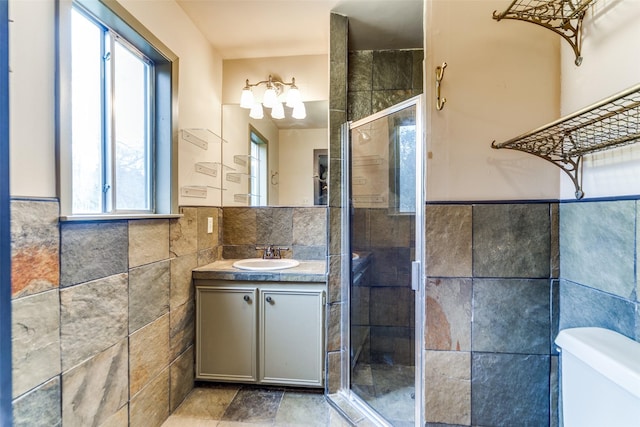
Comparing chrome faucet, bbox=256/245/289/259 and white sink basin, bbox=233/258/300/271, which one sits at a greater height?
chrome faucet, bbox=256/245/289/259

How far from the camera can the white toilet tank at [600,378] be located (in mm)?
660

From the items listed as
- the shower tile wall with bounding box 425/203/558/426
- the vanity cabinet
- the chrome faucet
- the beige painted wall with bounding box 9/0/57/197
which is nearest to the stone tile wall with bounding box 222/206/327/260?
the chrome faucet

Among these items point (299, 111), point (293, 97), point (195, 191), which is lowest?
point (195, 191)

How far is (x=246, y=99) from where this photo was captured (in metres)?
2.25

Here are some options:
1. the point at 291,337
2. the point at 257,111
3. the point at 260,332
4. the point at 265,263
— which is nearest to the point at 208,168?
the point at 257,111

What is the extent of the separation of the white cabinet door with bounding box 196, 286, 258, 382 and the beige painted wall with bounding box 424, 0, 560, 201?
4.72 feet

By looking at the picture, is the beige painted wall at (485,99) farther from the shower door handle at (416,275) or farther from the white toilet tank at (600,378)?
the white toilet tank at (600,378)

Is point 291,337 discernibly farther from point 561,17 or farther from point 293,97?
point 561,17

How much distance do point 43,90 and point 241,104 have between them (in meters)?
1.45

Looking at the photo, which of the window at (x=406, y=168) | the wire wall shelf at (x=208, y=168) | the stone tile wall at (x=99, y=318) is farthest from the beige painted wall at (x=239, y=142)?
the window at (x=406, y=168)

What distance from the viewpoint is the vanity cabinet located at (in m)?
1.82

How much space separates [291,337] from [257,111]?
6.03ft

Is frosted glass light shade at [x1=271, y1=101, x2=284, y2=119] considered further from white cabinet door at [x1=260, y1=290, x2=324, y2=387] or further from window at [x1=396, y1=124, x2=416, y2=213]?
white cabinet door at [x1=260, y1=290, x2=324, y2=387]

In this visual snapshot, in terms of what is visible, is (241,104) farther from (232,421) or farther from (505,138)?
(232,421)
